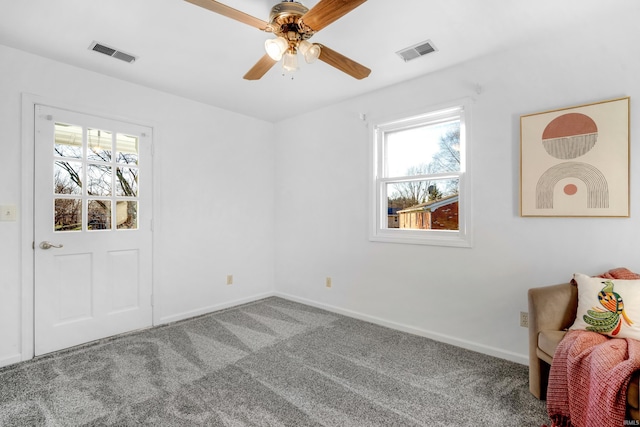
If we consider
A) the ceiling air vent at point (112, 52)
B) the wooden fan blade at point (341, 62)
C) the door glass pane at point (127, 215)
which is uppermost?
the ceiling air vent at point (112, 52)

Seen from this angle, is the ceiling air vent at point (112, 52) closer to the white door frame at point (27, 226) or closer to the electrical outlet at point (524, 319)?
the white door frame at point (27, 226)

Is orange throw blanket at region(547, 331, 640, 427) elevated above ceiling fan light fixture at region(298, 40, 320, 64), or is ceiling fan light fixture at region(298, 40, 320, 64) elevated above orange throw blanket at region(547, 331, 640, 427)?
ceiling fan light fixture at region(298, 40, 320, 64)

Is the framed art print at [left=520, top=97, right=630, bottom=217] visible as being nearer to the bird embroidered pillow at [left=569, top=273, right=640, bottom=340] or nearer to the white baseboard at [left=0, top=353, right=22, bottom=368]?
the bird embroidered pillow at [left=569, top=273, right=640, bottom=340]

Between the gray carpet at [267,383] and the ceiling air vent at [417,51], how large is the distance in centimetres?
246

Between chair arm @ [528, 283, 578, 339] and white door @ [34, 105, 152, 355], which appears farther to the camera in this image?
white door @ [34, 105, 152, 355]

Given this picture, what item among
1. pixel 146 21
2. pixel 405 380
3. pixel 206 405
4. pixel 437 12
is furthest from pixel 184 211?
pixel 437 12

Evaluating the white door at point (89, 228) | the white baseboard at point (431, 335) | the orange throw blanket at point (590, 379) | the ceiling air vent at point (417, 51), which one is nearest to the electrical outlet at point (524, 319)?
the white baseboard at point (431, 335)

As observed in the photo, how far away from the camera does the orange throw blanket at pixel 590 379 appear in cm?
135

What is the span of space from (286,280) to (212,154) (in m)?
1.90

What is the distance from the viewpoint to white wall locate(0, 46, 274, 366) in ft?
8.09

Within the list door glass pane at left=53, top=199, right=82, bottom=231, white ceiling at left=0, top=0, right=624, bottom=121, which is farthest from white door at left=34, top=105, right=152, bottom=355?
white ceiling at left=0, top=0, right=624, bottom=121

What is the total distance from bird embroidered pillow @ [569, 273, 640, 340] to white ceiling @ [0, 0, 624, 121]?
1.73 metres

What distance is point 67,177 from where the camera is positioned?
2.75 metres

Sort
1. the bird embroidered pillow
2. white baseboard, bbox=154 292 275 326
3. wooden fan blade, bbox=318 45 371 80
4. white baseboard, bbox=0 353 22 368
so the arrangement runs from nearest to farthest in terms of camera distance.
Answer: the bird embroidered pillow
wooden fan blade, bbox=318 45 371 80
white baseboard, bbox=0 353 22 368
white baseboard, bbox=154 292 275 326
